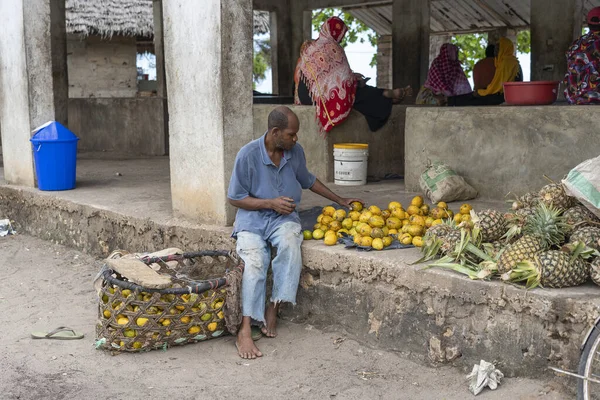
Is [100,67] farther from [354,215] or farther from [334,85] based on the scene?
[354,215]

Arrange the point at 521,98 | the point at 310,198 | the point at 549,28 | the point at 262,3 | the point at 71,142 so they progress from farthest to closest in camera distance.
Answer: the point at 262,3 < the point at 549,28 < the point at 71,142 < the point at 310,198 < the point at 521,98

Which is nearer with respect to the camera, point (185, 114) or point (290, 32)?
point (185, 114)

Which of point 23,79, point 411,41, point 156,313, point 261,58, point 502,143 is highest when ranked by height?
point 261,58

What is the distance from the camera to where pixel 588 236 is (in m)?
3.76

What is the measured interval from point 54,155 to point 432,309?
4.82m

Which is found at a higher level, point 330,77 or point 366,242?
point 330,77

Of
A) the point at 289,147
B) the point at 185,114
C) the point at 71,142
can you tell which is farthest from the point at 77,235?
the point at 289,147

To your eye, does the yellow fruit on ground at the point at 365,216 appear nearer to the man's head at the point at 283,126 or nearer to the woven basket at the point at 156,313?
the man's head at the point at 283,126

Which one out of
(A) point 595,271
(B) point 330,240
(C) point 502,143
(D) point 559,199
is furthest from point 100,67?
(A) point 595,271

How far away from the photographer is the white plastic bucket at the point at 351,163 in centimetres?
718

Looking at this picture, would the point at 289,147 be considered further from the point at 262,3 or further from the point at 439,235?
the point at 262,3

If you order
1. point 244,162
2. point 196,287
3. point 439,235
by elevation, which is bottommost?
point 196,287

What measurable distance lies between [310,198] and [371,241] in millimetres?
1986

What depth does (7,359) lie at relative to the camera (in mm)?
4418
